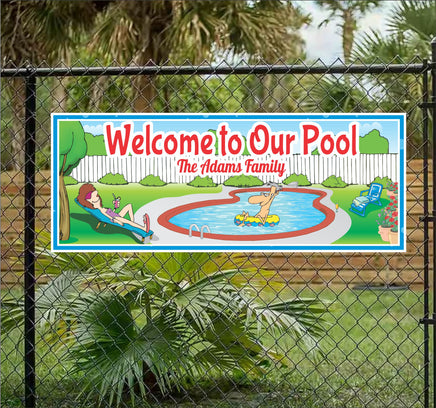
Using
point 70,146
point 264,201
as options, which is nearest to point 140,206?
point 70,146

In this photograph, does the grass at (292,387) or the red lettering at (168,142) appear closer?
the red lettering at (168,142)

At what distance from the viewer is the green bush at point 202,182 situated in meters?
2.91

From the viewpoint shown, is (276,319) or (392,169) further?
(276,319)

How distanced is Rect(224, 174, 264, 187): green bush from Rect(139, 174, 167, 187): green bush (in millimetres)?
269

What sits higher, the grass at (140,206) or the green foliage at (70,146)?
the green foliage at (70,146)

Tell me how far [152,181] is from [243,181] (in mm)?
373

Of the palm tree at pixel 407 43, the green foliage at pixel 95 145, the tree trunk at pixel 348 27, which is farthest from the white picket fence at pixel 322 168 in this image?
the tree trunk at pixel 348 27

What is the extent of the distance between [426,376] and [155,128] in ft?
5.05

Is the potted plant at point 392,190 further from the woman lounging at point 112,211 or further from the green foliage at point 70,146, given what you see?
the green foliage at point 70,146

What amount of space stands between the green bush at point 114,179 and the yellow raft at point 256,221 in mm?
491

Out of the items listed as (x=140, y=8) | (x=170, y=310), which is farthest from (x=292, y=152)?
(x=140, y=8)

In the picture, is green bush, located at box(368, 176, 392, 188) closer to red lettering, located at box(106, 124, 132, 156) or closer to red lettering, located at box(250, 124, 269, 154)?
red lettering, located at box(250, 124, 269, 154)

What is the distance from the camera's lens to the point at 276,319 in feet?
12.6

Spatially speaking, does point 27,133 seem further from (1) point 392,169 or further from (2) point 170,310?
(1) point 392,169
